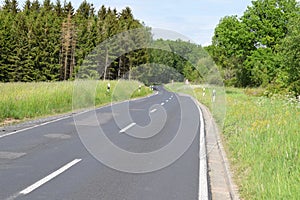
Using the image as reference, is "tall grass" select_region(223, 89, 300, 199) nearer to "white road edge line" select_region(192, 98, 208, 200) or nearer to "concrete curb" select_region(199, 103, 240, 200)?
"concrete curb" select_region(199, 103, 240, 200)

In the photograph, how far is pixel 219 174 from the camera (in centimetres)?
734

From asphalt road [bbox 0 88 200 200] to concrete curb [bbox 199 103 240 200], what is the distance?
0.32 m

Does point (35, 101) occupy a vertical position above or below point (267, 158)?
above

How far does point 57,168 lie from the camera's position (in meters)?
7.28

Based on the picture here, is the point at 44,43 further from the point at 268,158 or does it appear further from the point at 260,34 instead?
the point at 268,158

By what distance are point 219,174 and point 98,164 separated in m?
2.61

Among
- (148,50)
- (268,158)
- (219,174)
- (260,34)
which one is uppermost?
(260,34)

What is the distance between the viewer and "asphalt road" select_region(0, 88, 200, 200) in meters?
5.89

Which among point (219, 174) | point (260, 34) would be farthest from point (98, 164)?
point (260, 34)

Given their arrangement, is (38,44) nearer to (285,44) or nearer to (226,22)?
(226,22)

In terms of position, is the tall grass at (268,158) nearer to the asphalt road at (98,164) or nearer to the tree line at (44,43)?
the asphalt road at (98,164)

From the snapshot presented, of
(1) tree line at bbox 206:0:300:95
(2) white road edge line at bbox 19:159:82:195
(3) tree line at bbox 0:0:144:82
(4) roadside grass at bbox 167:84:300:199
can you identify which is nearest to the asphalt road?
(2) white road edge line at bbox 19:159:82:195

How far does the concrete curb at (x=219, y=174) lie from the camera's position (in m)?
6.00

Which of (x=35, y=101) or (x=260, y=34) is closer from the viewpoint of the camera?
(x=35, y=101)
